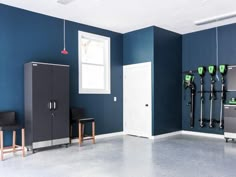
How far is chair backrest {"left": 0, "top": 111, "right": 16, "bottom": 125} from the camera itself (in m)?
4.56

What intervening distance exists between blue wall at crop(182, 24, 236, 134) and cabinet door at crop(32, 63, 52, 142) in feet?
13.9

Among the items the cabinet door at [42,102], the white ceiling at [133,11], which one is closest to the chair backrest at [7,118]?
the cabinet door at [42,102]

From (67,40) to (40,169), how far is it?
3.35 m

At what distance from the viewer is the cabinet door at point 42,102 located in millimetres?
4703

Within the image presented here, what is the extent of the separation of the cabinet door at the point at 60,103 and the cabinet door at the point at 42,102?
0.39ft

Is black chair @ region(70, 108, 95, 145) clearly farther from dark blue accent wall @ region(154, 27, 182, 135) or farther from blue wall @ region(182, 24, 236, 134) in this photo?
blue wall @ region(182, 24, 236, 134)

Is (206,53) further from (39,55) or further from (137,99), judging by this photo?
(39,55)

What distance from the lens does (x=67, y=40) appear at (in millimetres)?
5805

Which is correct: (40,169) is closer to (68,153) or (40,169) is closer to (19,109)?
(68,153)

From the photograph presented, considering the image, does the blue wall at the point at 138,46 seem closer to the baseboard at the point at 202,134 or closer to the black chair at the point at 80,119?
the baseboard at the point at 202,134

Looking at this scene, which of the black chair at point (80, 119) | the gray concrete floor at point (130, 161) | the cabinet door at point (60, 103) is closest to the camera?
the gray concrete floor at point (130, 161)

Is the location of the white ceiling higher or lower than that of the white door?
higher

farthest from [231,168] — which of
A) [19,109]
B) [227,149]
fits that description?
[19,109]

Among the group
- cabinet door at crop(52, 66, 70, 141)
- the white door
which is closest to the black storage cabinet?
cabinet door at crop(52, 66, 70, 141)
